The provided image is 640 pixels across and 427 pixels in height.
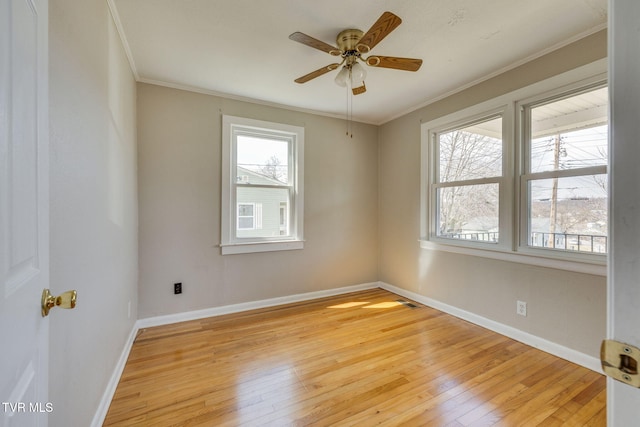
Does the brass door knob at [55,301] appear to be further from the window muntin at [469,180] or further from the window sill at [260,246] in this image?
the window muntin at [469,180]

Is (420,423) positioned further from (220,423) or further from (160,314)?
Result: (160,314)

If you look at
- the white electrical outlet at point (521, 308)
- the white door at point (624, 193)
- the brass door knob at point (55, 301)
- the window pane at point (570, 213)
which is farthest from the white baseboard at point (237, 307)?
the white door at point (624, 193)

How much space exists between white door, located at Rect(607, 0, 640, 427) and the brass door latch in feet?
0.03

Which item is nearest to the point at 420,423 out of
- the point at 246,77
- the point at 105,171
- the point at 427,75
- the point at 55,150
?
the point at 55,150

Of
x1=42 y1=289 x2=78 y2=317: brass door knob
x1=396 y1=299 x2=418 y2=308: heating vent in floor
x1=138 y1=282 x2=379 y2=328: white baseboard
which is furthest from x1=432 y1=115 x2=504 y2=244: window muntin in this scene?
x1=42 y1=289 x2=78 y2=317: brass door knob

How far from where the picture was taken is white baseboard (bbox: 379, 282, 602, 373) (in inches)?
80.7

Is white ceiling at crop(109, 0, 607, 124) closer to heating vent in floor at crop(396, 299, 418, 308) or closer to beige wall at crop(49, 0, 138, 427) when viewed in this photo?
beige wall at crop(49, 0, 138, 427)

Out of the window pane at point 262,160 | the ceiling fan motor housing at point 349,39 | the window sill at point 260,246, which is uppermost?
the ceiling fan motor housing at point 349,39

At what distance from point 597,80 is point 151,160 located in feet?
12.6

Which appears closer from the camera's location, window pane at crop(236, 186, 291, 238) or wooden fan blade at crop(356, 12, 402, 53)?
wooden fan blade at crop(356, 12, 402, 53)

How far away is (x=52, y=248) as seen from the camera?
1.00 meters

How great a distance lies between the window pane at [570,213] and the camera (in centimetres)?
205

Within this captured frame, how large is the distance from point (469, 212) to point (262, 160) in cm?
247

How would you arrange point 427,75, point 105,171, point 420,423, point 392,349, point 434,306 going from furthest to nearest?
1. point 434,306
2. point 427,75
3. point 392,349
4. point 105,171
5. point 420,423
